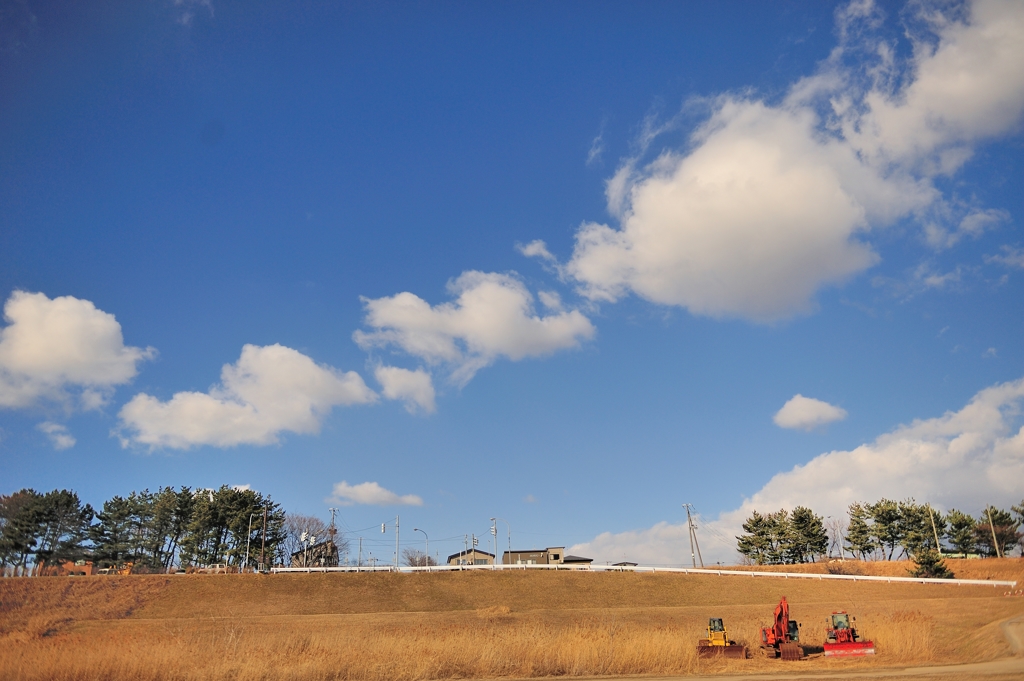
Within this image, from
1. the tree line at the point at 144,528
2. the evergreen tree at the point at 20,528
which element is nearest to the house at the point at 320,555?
the tree line at the point at 144,528

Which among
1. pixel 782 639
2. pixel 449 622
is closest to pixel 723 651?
pixel 782 639

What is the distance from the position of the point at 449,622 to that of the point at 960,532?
82.3 metres

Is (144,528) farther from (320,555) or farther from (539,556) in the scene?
(539,556)

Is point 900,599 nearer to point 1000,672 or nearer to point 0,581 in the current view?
point 1000,672

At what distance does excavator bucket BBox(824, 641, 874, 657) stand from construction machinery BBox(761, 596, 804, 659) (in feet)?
3.85

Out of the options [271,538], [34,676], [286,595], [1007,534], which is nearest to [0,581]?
[286,595]

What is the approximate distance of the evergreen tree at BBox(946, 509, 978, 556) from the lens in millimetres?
91438

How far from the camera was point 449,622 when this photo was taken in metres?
44.1

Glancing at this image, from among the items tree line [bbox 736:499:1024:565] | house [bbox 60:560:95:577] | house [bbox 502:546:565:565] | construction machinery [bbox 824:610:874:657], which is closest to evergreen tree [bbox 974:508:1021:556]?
tree line [bbox 736:499:1024:565]

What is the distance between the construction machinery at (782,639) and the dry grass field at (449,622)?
1080 mm

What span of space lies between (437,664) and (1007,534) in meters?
103

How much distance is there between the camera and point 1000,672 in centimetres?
1928

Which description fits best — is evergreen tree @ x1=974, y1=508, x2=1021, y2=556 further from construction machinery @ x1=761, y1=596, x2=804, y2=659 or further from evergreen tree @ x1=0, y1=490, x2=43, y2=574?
evergreen tree @ x1=0, y1=490, x2=43, y2=574

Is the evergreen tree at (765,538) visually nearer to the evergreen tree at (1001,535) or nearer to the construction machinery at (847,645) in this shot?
the evergreen tree at (1001,535)
